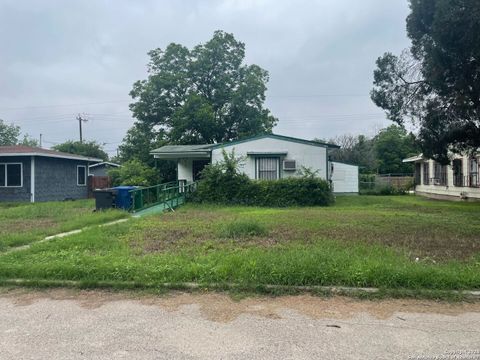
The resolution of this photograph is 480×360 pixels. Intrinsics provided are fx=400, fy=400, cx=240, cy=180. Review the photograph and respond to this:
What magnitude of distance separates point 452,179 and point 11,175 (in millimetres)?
26464

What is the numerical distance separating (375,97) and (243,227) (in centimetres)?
979

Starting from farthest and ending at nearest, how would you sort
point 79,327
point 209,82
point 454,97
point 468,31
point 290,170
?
point 209,82 < point 290,170 < point 454,97 < point 468,31 < point 79,327

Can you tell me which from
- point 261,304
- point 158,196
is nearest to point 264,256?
point 261,304

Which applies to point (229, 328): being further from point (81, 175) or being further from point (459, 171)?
point (81, 175)

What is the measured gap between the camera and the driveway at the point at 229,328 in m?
3.59

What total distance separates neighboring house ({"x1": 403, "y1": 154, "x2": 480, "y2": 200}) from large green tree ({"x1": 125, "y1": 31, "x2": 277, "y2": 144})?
14.4 metres

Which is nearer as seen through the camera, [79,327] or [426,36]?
[79,327]

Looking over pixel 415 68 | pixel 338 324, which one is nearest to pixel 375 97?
pixel 415 68

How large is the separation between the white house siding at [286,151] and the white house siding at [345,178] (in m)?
7.13

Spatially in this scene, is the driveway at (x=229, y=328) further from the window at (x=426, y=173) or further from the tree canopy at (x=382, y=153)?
the tree canopy at (x=382, y=153)

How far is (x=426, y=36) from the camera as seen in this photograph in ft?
39.8

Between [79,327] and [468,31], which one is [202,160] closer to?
[468,31]

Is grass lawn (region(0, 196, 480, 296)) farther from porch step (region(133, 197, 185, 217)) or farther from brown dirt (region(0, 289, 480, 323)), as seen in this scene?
porch step (region(133, 197, 185, 217))

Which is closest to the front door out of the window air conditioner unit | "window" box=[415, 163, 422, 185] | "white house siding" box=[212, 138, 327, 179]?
"white house siding" box=[212, 138, 327, 179]
